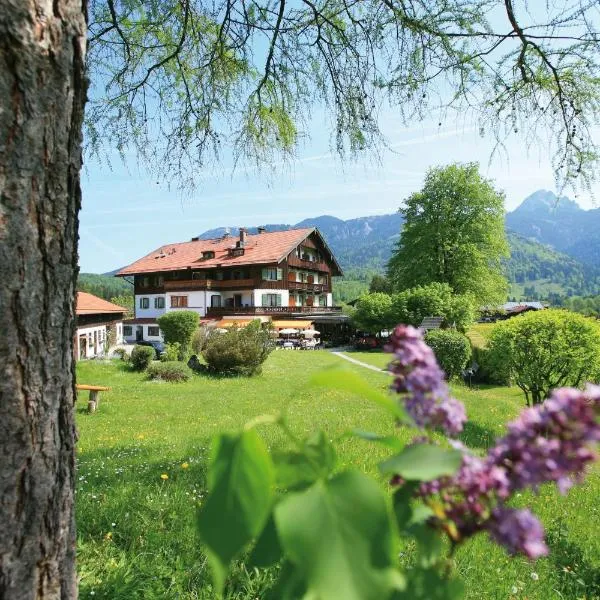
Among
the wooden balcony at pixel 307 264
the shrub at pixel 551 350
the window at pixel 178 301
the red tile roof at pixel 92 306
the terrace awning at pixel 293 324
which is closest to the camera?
the shrub at pixel 551 350

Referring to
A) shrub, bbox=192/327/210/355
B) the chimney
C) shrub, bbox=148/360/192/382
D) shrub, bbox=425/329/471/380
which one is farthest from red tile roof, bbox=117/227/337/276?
shrub, bbox=425/329/471/380

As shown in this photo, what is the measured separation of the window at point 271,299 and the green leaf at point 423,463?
46.8 meters

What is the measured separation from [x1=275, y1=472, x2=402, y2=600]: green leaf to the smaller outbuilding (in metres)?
34.9

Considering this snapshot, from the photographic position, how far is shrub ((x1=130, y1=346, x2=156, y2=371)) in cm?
2247

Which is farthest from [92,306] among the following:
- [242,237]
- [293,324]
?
[242,237]

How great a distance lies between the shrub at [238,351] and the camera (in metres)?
21.3

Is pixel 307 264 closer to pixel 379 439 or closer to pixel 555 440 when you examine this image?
pixel 379 439

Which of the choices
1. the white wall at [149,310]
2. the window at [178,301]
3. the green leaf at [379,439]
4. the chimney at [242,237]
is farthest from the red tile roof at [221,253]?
the green leaf at [379,439]

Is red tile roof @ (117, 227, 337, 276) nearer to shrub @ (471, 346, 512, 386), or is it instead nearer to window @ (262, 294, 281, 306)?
→ window @ (262, 294, 281, 306)

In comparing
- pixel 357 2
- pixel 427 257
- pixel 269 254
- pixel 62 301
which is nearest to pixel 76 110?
pixel 62 301

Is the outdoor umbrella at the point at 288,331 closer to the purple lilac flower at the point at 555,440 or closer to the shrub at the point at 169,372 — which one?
the shrub at the point at 169,372

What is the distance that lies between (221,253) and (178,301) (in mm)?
7024

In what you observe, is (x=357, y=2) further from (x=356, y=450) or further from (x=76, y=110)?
(x=356, y=450)

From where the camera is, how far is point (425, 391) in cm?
69
